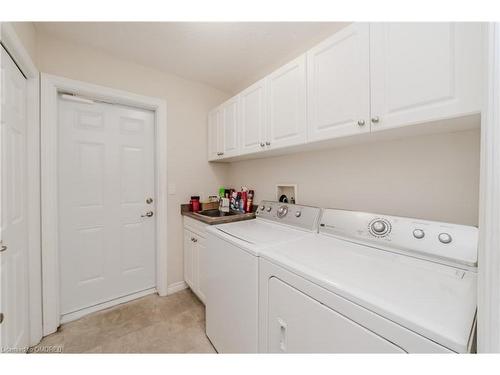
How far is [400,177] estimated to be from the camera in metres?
1.20

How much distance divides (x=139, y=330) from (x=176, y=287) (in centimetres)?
58

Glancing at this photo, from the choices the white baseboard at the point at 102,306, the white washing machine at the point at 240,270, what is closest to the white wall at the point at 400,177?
the white washing machine at the point at 240,270

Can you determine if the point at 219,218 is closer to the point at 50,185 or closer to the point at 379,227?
the point at 379,227

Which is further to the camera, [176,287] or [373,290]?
[176,287]

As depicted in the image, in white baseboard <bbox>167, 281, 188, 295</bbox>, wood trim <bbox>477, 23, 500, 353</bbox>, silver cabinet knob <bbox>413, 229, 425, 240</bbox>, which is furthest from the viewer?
white baseboard <bbox>167, 281, 188, 295</bbox>

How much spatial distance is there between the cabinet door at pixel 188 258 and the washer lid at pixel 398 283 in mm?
1268

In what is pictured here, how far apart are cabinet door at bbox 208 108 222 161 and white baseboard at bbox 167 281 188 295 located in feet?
4.85

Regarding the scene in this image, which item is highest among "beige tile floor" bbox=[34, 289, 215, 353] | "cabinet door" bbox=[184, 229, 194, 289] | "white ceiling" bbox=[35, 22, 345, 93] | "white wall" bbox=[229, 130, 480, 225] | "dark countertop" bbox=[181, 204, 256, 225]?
"white ceiling" bbox=[35, 22, 345, 93]

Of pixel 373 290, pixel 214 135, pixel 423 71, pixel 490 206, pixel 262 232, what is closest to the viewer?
pixel 490 206

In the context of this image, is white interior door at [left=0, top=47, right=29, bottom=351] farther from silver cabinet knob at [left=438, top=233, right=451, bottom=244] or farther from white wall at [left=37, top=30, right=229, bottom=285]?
silver cabinet knob at [left=438, top=233, right=451, bottom=244]

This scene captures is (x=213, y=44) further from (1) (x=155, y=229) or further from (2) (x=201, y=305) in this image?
(2) (x=201, y=305)

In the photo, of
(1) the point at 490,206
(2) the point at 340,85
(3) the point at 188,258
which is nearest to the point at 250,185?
(3) the point at 188,258

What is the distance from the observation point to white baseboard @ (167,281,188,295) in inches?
83.7

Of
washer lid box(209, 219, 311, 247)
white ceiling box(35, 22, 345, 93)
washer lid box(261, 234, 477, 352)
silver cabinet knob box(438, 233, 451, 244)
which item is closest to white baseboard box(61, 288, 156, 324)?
washer lid box(209, 219, 311, 247)
